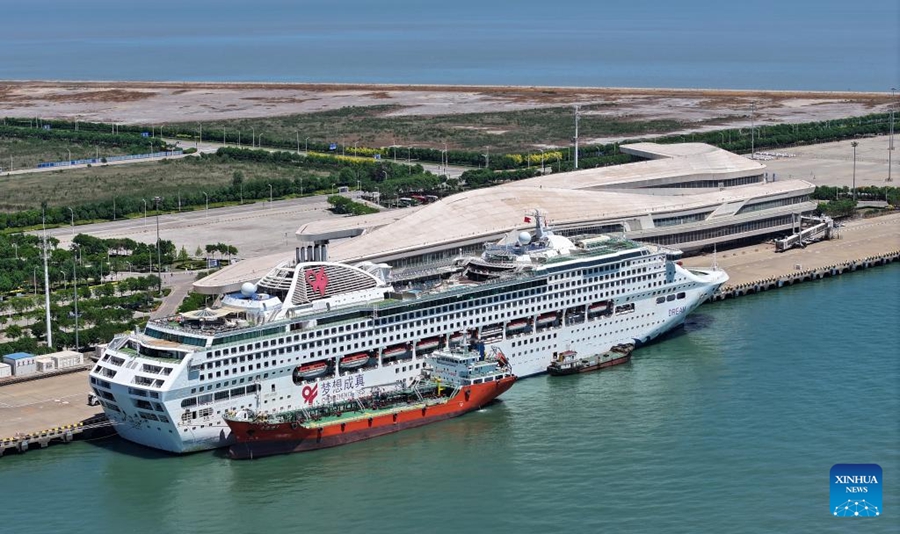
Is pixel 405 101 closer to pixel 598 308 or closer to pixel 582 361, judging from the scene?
pixel 598 308

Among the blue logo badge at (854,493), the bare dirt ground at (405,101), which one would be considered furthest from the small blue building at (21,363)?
the bare dirt ground at (405,101)

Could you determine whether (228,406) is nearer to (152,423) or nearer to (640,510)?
(152,423)

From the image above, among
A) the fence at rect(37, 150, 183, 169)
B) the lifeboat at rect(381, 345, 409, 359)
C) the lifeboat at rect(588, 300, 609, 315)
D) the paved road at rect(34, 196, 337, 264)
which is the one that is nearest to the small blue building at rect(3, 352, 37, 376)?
the lifeboat at rect(381, 345, 409, 359)

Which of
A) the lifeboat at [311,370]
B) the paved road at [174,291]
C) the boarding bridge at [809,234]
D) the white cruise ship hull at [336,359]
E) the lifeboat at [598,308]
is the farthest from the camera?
the boarding bridge at [809,234]

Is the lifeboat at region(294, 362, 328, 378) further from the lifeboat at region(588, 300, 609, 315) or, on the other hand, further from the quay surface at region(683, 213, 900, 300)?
the quay surface at region(683, 213, 900, 300)

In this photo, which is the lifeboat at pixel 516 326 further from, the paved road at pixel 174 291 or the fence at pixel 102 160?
the fence at pixel 102 160

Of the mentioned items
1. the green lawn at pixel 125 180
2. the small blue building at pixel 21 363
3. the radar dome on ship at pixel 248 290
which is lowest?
the small blue building at pixel 21 363

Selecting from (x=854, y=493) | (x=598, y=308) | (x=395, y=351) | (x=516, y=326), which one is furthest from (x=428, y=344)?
(x=854, y=493)

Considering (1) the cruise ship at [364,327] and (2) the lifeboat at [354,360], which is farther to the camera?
(2) the lifeboat at [354,360]
